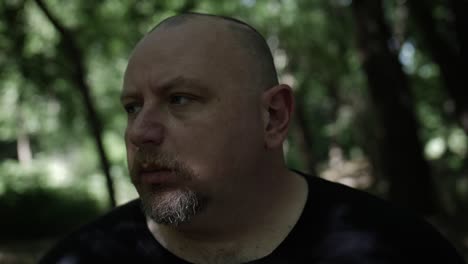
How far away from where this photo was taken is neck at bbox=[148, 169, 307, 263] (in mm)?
1992

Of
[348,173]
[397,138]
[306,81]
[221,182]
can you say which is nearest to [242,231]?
[221,182]

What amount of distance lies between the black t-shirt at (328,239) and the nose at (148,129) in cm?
50

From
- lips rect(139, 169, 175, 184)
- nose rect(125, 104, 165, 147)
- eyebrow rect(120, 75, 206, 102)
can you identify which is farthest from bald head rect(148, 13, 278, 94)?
lips rect(139, 169, 175, 184)

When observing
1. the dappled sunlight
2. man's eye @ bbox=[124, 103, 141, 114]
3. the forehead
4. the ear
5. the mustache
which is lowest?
the dappled sunlight

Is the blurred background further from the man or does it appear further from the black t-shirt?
the man

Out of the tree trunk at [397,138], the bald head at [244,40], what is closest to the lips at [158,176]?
the bald head at [244,40]

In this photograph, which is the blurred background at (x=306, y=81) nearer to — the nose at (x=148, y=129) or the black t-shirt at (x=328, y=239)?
the black t-shirt at (x=328, y=239)

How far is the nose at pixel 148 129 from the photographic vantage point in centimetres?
186

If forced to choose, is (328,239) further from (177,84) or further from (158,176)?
(177,84)

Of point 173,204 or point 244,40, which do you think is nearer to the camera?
point 173,204

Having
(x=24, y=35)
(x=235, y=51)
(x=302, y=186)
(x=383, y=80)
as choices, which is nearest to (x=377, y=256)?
(x=302, y=186)

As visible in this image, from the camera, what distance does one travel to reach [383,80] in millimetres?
8188

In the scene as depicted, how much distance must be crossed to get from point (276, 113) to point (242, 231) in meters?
0.51

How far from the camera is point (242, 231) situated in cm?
204
